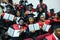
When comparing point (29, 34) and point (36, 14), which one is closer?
point (29, 34)

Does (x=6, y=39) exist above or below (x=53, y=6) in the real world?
below

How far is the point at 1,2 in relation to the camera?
6.79 metres

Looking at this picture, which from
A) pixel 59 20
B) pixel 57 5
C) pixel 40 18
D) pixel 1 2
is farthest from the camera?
pixel 57 5

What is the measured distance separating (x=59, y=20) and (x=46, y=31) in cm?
201

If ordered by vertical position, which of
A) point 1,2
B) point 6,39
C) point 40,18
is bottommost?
point 6,39

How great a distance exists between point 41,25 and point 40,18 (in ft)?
1.39

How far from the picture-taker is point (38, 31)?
5.27m

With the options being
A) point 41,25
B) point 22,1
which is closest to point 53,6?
point 22,1

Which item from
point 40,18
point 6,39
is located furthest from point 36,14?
point 6,39

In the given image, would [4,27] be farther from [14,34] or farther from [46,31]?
[46,31]

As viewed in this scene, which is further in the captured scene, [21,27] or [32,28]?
[21,27]

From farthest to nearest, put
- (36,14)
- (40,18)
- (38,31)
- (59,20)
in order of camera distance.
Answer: (36,14), (40,18), (38,31), (59,20)

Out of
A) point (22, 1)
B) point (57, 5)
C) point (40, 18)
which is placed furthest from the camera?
point (57, 5)

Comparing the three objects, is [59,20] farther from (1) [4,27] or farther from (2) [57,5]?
Result: (2) [57,5]
